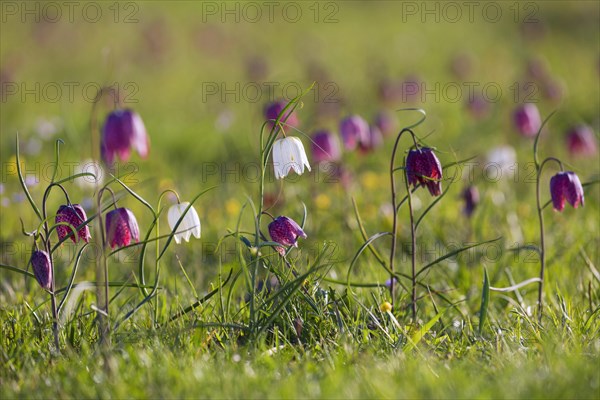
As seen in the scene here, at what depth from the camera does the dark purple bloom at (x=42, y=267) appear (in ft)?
6.38

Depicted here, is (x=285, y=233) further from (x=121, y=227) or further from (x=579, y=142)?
(x=579, y=142)

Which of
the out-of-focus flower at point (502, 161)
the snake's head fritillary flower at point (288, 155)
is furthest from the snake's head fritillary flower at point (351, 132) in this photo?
the snake's head fritillary flower at point (288, 155)

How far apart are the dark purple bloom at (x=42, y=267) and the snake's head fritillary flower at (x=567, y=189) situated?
1321 millimetres

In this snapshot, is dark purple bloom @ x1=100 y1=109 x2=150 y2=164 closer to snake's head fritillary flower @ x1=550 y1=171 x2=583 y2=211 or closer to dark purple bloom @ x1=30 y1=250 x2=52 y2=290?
dark purple bloom @ x1=30 y1=250 x2=52 y2=290

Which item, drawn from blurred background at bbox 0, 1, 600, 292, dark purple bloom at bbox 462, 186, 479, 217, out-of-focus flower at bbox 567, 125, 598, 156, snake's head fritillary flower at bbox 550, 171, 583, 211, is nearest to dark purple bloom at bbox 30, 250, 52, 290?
blurred background at bbox 0, 1, 600, 292

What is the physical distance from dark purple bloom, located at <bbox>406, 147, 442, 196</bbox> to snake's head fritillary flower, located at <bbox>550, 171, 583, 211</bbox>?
1.27ft

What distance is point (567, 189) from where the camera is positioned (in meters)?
2.31

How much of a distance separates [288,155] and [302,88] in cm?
486

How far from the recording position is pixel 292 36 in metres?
9.66

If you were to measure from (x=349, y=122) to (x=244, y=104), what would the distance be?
3332 mm

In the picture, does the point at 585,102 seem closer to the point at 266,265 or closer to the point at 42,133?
the point at 42,133

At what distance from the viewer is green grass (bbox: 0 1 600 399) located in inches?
69.7

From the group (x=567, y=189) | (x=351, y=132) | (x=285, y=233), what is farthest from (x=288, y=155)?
(x=351, y=132)

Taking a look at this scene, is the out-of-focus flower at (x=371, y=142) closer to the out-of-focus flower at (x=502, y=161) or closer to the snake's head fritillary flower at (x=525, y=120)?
the out-of-focus flower at (x=502, y=161)
